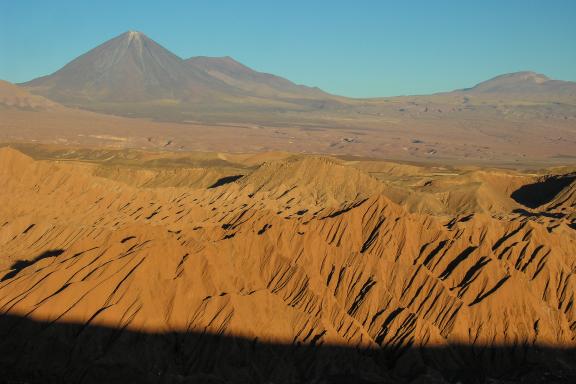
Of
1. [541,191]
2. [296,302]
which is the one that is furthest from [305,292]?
[541,191]

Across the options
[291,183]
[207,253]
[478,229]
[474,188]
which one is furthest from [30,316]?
[474,188]

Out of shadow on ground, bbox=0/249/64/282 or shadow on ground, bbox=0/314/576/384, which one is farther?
shadow on ground, bbox=0/249/64/282

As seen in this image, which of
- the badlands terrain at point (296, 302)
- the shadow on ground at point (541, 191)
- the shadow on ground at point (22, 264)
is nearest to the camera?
the badlands terrain at point (296, 302)

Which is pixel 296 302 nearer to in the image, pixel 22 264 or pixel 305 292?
pixel 305 292

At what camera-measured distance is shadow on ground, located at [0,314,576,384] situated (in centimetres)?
4488

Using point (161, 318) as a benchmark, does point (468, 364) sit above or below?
below

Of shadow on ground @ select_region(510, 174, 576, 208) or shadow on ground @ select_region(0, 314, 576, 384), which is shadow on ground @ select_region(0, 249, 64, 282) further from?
shadow on ground @ select_region(510, 174, 576, 208)

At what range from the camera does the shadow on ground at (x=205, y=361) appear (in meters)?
44.9

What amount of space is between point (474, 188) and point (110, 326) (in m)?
77.7

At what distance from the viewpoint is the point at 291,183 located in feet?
385

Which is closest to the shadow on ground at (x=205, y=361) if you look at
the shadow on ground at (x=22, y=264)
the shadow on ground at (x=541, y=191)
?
the shadow on ground at (x=22, y=264)

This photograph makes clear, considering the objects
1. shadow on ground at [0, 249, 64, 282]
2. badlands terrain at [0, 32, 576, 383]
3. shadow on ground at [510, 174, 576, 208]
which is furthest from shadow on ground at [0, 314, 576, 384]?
shadow on ground at [510, 174, 576, 208]

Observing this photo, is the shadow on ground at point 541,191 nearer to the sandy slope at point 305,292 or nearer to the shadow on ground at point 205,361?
the sandy slope at point 305,292

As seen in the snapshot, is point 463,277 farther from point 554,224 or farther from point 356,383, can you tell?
point 554,224
